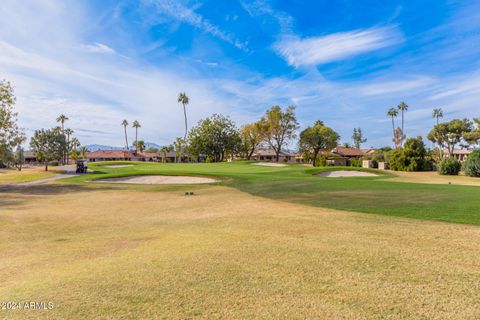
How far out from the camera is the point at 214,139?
8369 cm

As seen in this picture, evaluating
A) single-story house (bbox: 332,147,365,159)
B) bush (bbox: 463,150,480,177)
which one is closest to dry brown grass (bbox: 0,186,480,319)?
bush (bbox: 463,150,480,177)

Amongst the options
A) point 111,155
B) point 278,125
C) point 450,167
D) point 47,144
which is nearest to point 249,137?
point 278,125

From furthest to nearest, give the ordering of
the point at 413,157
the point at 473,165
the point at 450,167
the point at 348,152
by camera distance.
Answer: the point at 348,152 → the point at 413,157 → the point at 450,167 → the point at 473,165

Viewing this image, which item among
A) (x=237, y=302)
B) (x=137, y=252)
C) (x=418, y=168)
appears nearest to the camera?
(x=237, y=302)

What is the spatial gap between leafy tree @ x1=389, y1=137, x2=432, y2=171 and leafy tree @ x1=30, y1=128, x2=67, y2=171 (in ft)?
201

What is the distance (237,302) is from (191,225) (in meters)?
5.71

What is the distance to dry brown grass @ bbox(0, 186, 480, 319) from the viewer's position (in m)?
3.85

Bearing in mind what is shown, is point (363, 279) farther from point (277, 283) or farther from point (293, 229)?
point (293, 229)

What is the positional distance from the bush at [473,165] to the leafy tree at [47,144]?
66.4m

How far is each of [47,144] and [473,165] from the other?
68036mm

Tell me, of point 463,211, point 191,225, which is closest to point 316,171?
point 463,211

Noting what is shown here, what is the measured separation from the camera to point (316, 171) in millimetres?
34906

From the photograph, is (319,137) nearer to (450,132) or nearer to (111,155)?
(450,132)

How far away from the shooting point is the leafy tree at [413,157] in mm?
42562
